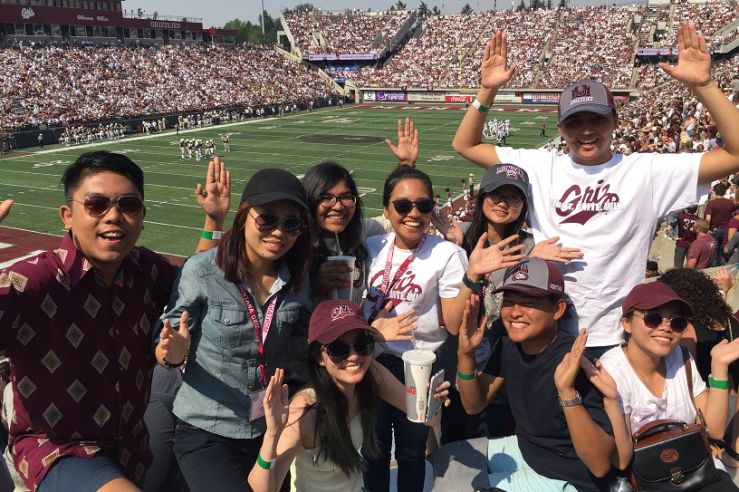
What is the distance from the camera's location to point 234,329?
2.78m

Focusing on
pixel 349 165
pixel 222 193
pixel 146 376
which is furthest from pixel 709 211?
pixel 349 165

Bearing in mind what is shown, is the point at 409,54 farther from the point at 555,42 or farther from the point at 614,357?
the point at 614,357

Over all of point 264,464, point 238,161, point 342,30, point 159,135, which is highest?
point 342,30

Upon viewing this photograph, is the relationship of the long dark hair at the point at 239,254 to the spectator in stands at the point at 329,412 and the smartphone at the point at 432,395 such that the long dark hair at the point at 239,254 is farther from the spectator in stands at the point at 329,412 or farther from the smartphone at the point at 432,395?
the smartphone at the point at 432,395

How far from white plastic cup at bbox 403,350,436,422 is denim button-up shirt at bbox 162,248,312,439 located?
2.21ft

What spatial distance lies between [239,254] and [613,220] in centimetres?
196

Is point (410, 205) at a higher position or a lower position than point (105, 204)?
lower

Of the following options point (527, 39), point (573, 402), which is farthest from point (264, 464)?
point (527, 39)

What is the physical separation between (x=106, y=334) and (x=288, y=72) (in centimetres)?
6328

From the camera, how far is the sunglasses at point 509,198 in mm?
3379

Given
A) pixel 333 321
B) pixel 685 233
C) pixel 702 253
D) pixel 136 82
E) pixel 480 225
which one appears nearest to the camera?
pixel 333 321

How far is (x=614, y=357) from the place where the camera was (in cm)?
291

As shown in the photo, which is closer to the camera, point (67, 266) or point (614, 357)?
point (67, 266)

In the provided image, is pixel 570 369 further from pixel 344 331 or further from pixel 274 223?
pixel 274 223
